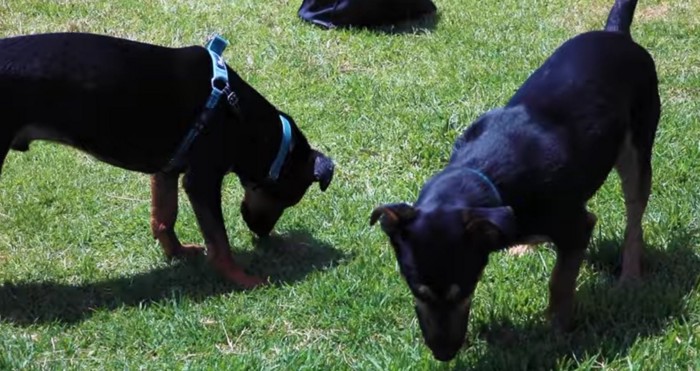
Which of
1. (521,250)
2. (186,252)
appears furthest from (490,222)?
(186,252)

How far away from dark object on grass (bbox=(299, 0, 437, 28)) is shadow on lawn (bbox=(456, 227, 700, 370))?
4657 millimetres

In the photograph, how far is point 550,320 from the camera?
448cm

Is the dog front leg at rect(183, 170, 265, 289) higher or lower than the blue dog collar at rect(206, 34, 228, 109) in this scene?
lower

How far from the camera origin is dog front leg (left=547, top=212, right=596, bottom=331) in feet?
14.1

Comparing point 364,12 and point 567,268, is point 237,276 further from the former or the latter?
point 364,12

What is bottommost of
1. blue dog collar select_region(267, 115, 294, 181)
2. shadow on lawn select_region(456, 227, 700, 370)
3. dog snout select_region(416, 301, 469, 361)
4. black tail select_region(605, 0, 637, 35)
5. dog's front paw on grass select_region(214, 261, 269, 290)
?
dog's front paw on grass select_region(214, 261, 269, 290)

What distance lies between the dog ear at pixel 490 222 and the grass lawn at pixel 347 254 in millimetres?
635

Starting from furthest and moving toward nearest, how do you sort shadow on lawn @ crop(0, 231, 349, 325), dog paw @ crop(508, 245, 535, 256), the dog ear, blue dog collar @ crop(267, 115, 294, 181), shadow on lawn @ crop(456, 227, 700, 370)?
blue dog collar @ crop(267, 115, 294, 181)
dog paw @ crop(508, 245, 535, 256)
shadow on lawn @ crop(0, 231, 349, 325)
shadow on lawn @ crop(456, 227, 700, 370)
the dog ear

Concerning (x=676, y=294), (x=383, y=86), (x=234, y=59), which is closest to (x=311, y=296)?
(x=676, y=294)

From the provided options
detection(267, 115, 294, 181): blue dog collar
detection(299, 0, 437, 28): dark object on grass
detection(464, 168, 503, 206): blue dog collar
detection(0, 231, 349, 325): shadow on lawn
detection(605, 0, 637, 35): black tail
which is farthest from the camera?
detection(299, 0, 437, 28): dark object on grass

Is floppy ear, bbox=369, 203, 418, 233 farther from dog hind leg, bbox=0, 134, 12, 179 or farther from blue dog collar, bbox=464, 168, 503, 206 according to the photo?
dog hind leg, bbox=0, 134, 12, 179

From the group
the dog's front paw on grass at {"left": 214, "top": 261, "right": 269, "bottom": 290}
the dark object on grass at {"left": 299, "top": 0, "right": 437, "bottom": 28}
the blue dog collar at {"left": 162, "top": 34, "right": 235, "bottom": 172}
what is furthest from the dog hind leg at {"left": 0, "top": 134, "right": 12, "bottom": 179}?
the dark object on grass at {"left": 299, "top": 0, "right": 437, "bottom": 28}

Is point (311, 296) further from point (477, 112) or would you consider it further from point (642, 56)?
point (477, 112)

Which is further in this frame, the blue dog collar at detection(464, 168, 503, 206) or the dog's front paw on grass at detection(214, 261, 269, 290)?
the dog's front paw on grass at detection(214, 261, 269, 290)
